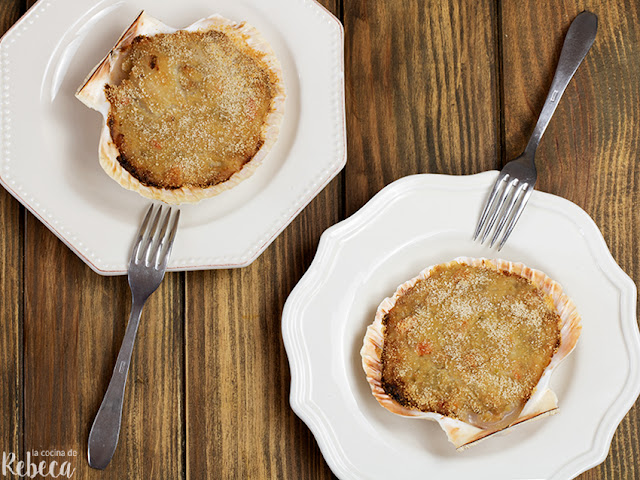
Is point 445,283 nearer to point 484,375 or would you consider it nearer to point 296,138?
point 484,375

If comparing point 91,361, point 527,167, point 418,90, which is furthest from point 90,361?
point 527,167

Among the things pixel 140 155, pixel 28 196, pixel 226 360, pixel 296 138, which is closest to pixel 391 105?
pixel 296 138

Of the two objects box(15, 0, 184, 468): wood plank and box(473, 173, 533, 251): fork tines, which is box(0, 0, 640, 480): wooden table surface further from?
box(473, 173, 533, 251): fork tines

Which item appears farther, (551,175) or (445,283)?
(551,175)

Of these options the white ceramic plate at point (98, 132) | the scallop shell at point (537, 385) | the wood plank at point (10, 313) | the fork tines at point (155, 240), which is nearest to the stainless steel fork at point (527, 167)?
the scallop shell at point (537, 385)

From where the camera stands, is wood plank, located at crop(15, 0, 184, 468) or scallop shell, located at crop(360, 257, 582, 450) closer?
scallop shell, located at crop(360, 257, 582, 450)

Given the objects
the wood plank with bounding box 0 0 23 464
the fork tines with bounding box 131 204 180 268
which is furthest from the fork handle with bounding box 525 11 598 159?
the wood plank with bounding box 0 0 23 464

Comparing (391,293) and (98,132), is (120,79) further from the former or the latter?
(391,293)
